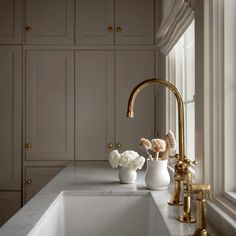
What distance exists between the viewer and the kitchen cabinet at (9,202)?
95.5 inches

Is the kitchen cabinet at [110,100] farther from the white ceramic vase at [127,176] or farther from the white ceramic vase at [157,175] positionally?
the white ceramic vase at [157,175]

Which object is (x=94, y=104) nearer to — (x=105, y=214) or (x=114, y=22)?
(x=114, y=22)

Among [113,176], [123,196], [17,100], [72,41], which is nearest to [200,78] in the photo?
→ [123,196]

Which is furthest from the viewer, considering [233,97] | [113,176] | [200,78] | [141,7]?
[141,7]

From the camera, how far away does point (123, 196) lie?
134cm

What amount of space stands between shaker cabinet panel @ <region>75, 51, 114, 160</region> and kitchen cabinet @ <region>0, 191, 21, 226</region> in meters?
0.55

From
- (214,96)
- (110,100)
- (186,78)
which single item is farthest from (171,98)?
(214,96)

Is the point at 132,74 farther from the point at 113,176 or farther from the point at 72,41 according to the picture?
the point at 113,176

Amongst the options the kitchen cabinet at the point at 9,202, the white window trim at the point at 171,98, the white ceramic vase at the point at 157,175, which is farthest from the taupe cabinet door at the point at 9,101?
the white ceramic vase at the point at 157,175

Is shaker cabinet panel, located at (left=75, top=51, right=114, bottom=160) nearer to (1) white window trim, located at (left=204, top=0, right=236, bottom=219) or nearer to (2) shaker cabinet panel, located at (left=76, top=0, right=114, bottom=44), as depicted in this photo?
(2) shaker cabinet panel, located at (left=76, top=0, right=114, bottom=44)

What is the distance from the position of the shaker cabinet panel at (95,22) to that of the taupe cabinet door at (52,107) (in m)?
0.18

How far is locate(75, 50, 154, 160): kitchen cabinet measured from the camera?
2443 millimetres

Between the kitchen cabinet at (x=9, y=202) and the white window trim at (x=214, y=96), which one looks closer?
the white window trim at (x=214, y=96)

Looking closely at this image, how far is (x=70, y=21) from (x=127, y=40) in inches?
18.1
